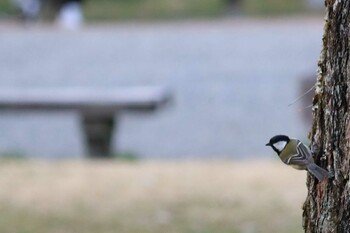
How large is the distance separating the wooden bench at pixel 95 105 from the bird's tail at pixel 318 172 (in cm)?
615

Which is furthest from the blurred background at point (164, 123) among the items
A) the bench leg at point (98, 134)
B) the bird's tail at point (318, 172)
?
the bird's tail at point (318, 172)

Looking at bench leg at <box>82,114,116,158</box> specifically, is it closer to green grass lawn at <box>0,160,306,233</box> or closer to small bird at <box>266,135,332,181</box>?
green grass lawn at <box>0,160,306,233</box>

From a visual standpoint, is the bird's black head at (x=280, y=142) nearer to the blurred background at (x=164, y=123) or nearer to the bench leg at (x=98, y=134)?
the blurred background at (x=164, y=123)

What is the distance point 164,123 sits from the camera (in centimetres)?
1256

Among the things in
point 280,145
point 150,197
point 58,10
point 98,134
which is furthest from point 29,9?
point 280,145

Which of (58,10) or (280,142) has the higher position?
(58,10)

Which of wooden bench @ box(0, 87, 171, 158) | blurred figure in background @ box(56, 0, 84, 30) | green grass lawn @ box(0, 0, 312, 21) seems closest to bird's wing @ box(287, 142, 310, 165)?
wooden bench @ box(0, 87, 171, 158)

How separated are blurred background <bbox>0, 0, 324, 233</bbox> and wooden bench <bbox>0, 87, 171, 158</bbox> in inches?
6.7

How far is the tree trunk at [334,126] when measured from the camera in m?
3.57

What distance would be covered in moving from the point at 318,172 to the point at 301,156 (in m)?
0.08

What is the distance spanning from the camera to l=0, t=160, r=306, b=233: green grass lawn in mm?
6812

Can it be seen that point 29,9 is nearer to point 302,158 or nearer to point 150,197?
point 150,197

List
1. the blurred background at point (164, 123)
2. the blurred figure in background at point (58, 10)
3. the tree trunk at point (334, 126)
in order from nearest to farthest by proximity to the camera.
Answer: the tree trunk at point (334, 126), the blurred background at point (164, 123), the blurred figure in background at point (58, 10)

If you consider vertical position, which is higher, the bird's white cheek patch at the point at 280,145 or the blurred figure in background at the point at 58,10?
the blurred figure in background at the point at 58,10
